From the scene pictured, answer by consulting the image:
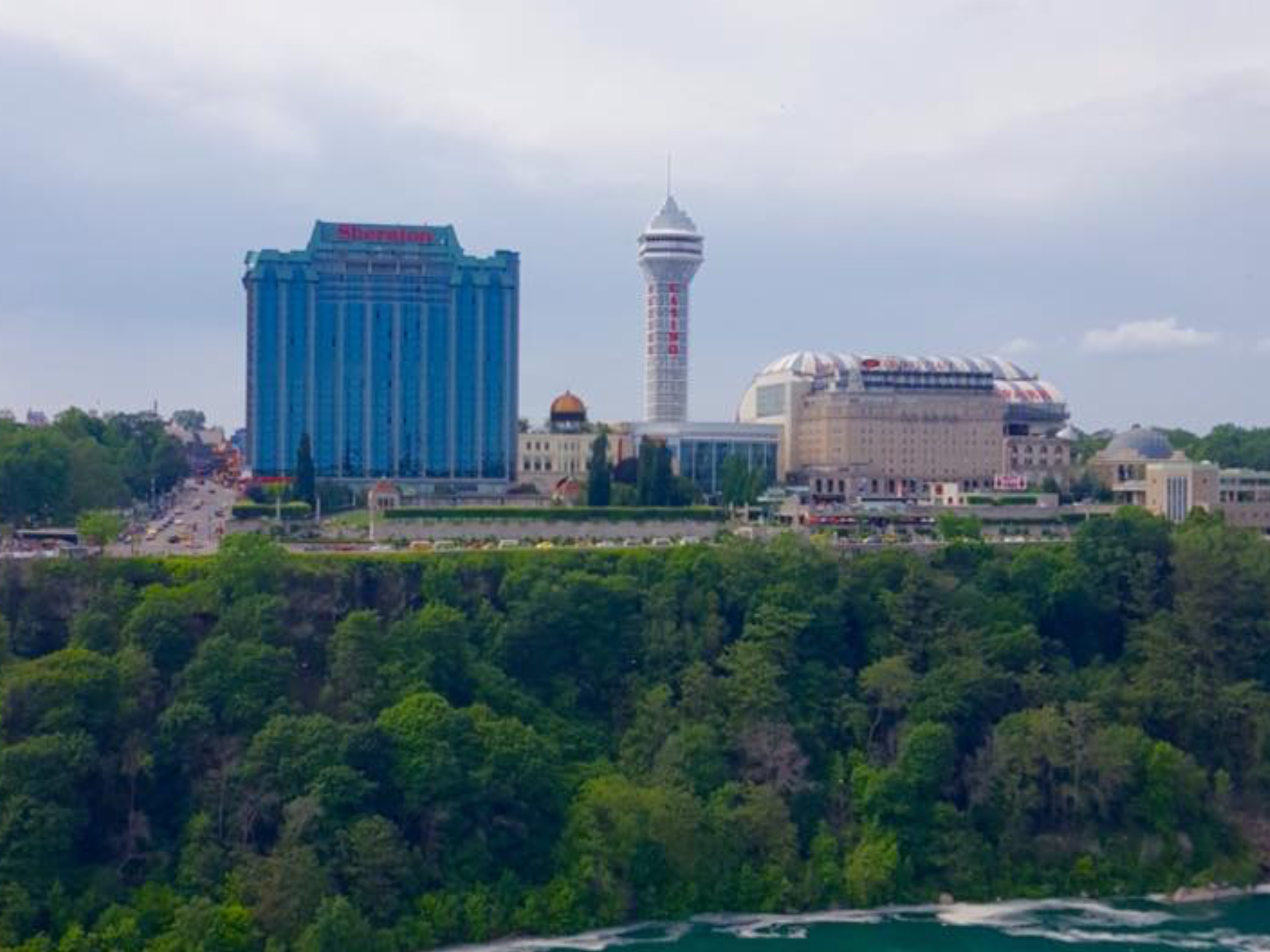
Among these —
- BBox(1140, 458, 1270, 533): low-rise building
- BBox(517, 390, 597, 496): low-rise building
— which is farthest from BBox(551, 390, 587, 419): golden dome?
BBox(1140, 458, 1270, 533): low-rise building

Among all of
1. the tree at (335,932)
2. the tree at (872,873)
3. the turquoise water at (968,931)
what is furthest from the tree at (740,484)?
the tree at (335,932)

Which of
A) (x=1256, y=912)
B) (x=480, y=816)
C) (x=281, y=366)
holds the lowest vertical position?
(x=1256, y=912)

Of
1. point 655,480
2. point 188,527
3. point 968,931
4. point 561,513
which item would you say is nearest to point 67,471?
point 188,527

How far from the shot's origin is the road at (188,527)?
62.3 m

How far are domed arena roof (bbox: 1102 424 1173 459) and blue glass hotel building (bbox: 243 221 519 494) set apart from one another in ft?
107

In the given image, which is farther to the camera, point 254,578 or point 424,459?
point 424,459

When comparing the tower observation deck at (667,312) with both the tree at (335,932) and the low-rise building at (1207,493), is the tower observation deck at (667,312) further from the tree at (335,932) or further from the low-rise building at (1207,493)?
the tree at (335,932)

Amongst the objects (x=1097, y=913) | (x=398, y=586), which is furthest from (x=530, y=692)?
(x=1097, y=913)

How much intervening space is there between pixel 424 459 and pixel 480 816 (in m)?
44.6

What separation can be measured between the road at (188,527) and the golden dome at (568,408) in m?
18.5

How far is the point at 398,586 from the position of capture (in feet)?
188

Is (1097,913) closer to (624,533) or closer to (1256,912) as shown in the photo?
(1256,912)

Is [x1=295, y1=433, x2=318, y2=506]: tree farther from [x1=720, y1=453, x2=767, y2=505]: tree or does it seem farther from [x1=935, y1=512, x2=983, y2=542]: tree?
[x1=935, y1=512, x2=983, y2=542]: tree

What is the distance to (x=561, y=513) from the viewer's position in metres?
72.2
